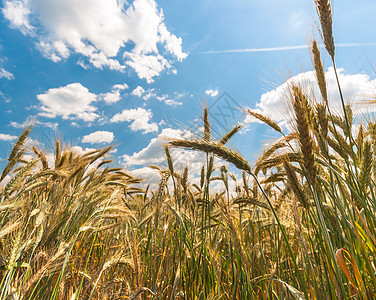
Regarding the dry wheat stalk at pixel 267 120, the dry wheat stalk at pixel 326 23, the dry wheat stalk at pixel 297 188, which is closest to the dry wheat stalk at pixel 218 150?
the dry wheat stalk at pixel 297 188

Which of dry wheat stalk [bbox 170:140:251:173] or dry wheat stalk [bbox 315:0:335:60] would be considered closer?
dry wheat stalk [bbox 170:140:251:173]

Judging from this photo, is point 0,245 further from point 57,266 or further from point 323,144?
point 323,144

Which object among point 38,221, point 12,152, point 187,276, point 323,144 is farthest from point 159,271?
point 12,152

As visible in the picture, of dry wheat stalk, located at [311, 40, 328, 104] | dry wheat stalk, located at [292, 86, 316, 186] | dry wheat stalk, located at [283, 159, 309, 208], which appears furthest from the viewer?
dry wheat stalk, located at [311, 40, 328, 104]

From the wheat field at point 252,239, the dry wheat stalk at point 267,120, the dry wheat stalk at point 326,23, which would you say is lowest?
the wheat field at point 252,239

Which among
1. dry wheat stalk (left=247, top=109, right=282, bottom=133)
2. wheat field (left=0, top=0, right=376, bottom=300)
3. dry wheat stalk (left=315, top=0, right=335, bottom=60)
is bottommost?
wheat field (left=0, top=0, right=376, bottom=300)

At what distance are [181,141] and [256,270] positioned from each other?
1.69 metres

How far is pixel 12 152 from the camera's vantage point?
3.06 meters

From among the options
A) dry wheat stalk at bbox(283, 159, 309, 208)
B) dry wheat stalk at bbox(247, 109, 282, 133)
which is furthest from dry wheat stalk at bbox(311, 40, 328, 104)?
dry wheat stalk at bbox(283, 159, 309, 208)

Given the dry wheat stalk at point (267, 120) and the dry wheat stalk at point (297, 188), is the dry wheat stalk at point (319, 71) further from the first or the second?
the dry wheat stalk at point (297, 188)

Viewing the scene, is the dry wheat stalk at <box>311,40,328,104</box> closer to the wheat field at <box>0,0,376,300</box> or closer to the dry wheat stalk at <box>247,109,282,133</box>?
the wheat field at <box>0,0,376,300</box>

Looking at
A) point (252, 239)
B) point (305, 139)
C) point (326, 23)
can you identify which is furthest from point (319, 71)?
point (252, 239)

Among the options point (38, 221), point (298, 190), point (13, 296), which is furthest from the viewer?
point (38, 221)

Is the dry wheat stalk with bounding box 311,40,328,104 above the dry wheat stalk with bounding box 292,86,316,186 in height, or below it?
above
